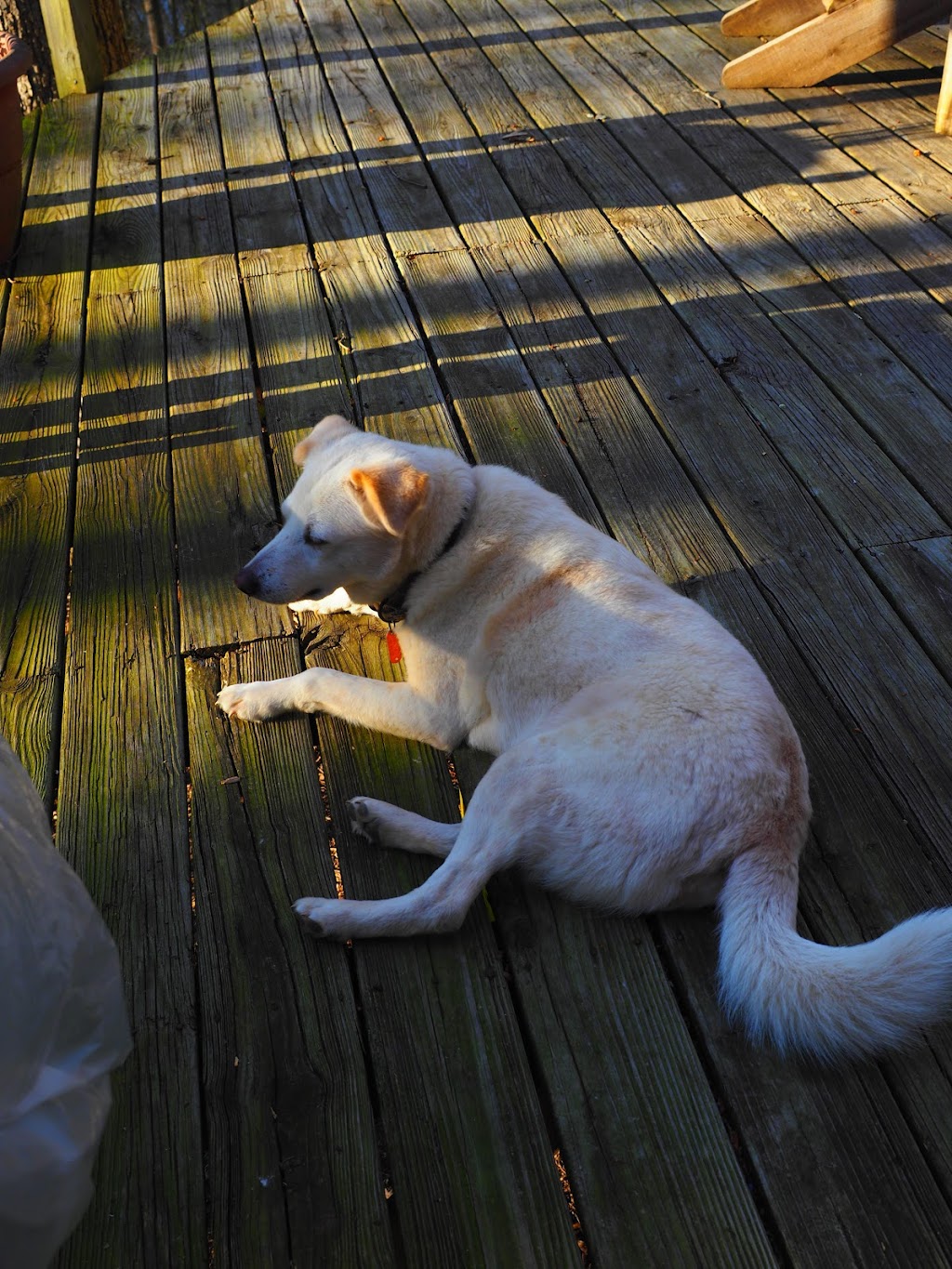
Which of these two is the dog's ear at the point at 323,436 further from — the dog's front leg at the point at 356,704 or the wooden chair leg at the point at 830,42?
the wooden chair leg at the point at 830,42

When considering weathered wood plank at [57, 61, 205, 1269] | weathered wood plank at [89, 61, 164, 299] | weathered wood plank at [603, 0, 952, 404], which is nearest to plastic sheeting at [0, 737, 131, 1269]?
weathered wood plank at [57, 61, 205, 1269]

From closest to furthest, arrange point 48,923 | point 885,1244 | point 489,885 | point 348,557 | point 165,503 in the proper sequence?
point 48,923
point 885,1244
point 489,885
point 348,557
point 165,503

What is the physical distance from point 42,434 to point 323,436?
Answer: 4.48ft

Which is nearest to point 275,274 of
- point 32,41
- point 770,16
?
point 32,41

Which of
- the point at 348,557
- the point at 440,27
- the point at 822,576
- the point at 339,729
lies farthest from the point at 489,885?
the point at 440,27

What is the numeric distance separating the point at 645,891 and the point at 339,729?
85 centimetres

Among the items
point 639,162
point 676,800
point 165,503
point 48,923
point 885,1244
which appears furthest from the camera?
point 639,162

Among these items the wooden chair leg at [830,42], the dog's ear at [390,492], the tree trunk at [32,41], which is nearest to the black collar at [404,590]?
the dog's ear at [390,492]

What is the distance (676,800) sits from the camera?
6.26 feet

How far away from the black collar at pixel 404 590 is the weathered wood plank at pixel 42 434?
82 cm

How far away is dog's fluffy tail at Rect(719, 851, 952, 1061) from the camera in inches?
67.0

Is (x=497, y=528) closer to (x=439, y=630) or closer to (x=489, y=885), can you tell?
(x=439, y=630)

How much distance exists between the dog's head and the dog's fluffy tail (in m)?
1.12

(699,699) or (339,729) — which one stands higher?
(699,699)
